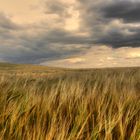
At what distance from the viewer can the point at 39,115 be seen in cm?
363

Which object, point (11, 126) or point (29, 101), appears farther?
point (29, 101)

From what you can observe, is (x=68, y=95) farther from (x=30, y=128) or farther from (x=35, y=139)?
(x=35, y=139)

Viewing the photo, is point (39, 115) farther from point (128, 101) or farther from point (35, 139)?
point (128, 101)

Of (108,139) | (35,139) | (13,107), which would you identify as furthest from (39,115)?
(108,139)

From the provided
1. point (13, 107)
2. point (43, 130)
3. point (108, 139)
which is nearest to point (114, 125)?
point (108, 139)

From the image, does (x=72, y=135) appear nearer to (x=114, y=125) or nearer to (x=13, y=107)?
(x=114, y=125)

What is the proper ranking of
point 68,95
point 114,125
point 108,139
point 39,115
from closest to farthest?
point 108,139 → point 114,125 → point 39,115 → point 68,95

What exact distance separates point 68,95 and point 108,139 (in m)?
1.55

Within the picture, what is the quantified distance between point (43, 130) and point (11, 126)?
1.01 feet

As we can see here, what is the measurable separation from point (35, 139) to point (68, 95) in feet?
4.88

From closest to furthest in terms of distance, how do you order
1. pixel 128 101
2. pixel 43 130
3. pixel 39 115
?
pixel 43 130 < pixel 39 115 < pixel 128 101

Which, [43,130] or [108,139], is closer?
[108,139]

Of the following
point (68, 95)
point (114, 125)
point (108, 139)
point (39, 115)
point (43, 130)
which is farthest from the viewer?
point (68, 95)

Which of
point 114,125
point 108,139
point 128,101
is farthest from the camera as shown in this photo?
point 128,101
